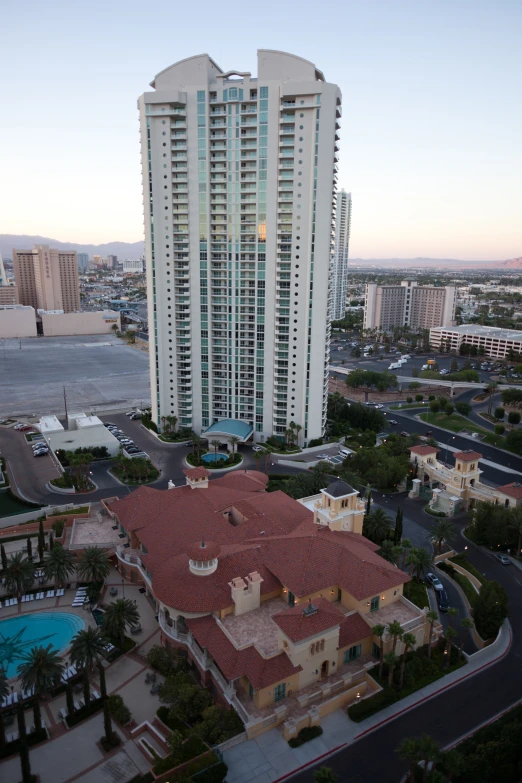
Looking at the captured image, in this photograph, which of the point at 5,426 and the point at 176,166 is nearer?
the point at 176,166

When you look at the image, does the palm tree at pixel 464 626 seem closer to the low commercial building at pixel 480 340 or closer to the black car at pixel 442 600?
the black car at pixel 442 600

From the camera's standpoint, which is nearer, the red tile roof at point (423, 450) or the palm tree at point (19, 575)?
the palm tree at point (19, 575)

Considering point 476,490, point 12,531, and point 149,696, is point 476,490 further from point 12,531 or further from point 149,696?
point 12,531

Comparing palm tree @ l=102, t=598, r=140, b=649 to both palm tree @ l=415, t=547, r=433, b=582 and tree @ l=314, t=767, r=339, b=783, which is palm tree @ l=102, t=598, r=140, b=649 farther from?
palm tree @ l=415, t=547, r=433, b=582

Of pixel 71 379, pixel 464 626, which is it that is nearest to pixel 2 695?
pixel 464 626

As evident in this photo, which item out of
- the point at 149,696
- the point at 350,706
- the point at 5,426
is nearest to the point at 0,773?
the point at 149,696

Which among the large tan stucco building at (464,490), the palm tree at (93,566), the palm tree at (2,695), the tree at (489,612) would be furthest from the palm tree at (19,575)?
the large tan stucco building at (464,490)
